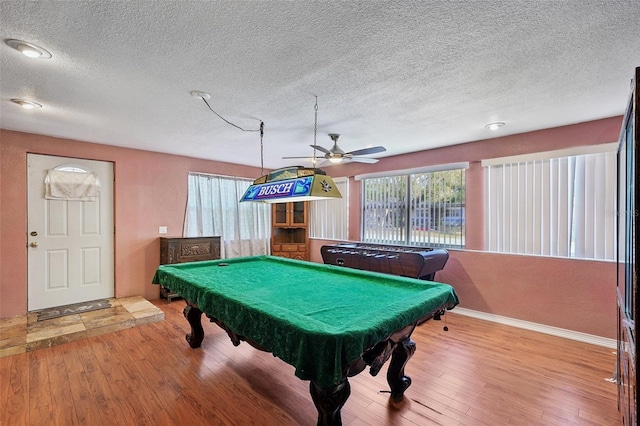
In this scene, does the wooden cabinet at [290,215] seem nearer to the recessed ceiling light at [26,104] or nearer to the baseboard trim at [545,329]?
the baseboard trim at [545,329]

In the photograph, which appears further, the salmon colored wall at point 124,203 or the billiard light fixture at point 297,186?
the salmon colored wall at point 124,203

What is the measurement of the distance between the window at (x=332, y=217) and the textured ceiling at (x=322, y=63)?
7.77ft

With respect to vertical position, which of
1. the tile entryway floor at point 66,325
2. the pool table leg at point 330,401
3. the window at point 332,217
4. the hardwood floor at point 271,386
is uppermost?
the window at point 332,217

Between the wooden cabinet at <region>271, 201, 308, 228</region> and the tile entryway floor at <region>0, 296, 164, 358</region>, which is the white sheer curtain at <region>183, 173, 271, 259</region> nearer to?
the wooden cabinet at <region>271, 201, 308, 228</region>

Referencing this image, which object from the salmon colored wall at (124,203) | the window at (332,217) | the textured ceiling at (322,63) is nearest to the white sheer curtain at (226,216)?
the salmon colored wall at (124,203)

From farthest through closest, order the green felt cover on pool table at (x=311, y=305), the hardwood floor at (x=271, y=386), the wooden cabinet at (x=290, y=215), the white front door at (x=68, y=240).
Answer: the wooden cabinet at (x=290, y=215), the white front door at (x=68, y=240), the hardwood floor at (x=271, y=386), the green felt cover on pool table at (x=311, y=305)

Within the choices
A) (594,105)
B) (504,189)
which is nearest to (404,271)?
(504,189)

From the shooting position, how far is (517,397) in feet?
7.13

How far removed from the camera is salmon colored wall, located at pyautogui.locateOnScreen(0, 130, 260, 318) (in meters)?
3.58

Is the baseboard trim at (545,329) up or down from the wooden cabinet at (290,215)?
down

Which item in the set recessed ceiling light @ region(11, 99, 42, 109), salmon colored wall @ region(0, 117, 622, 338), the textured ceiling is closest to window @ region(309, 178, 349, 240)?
salmon colored wall @ region(0, 117, 622, 338)

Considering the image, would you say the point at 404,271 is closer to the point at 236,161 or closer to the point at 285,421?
the point at 285,421

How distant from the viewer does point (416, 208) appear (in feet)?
15.3

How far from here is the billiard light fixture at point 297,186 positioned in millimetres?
2460
